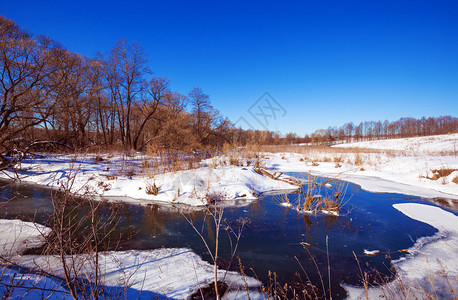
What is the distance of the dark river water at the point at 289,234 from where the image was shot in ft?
10.9

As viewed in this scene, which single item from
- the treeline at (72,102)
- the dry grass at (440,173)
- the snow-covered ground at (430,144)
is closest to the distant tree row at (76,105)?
the treeline at (72,102)

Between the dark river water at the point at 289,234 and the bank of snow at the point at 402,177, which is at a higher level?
the bank of snow at the point at 402,177

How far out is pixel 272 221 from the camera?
530 cm

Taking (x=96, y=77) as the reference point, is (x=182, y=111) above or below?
below

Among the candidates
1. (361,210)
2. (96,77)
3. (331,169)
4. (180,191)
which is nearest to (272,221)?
(361,210)

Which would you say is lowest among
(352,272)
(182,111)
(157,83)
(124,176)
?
(352,272)

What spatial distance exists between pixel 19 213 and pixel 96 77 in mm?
15711

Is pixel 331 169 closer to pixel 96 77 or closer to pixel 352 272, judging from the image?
pixel 352 272

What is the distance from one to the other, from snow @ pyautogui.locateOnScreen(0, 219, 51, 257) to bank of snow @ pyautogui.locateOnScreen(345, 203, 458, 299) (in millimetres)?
5414

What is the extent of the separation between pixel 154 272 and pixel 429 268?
4212mm

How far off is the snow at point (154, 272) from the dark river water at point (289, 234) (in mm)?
289

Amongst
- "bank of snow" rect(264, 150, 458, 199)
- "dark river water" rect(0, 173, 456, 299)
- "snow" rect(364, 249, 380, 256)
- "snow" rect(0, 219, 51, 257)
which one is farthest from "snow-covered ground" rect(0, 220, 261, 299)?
"bank of snow" rect(264, 150, 458, 199)

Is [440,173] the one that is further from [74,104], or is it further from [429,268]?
[74,104]

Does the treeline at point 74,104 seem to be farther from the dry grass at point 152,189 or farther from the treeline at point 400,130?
the treeline at point 400,130
